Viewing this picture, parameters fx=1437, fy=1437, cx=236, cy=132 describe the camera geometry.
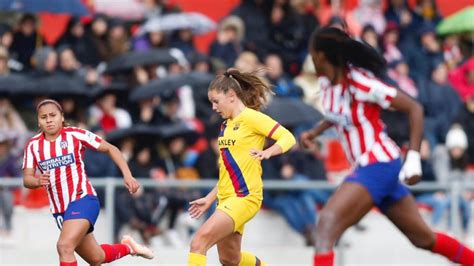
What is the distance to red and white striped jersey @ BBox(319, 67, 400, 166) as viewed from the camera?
36.4 ft

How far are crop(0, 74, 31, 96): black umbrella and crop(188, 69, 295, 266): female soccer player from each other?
5934 millimetres

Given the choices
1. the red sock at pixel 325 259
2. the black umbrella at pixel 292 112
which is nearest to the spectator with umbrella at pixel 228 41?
the black umbrella at pixel 292 112

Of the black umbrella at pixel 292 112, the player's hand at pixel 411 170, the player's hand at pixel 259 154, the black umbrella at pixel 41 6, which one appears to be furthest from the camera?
the black umbrella at pixel 41 6

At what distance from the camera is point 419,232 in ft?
36.8

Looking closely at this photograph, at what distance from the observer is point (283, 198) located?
1593cm

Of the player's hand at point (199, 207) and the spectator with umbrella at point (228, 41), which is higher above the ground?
the spectator with umbrella at point (228, 41)

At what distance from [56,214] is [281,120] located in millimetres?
6292

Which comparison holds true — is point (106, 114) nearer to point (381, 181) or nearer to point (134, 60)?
point (134, 60)

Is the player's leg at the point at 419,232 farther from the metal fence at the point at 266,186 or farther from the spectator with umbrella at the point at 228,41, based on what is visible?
the spectator with umbrella at the point at 228,41

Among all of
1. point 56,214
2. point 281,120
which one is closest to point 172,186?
point 281,120

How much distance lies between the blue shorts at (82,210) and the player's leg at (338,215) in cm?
186

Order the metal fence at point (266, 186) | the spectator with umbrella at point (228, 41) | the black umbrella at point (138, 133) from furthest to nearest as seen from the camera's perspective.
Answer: the spectator with umbrella at point (228, 41) < the black umbrella at point (138, 133) < the metal fence at point (266, 186)

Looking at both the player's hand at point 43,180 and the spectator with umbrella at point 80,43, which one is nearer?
the player's hand at point 43,180

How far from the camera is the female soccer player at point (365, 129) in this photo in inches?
431
